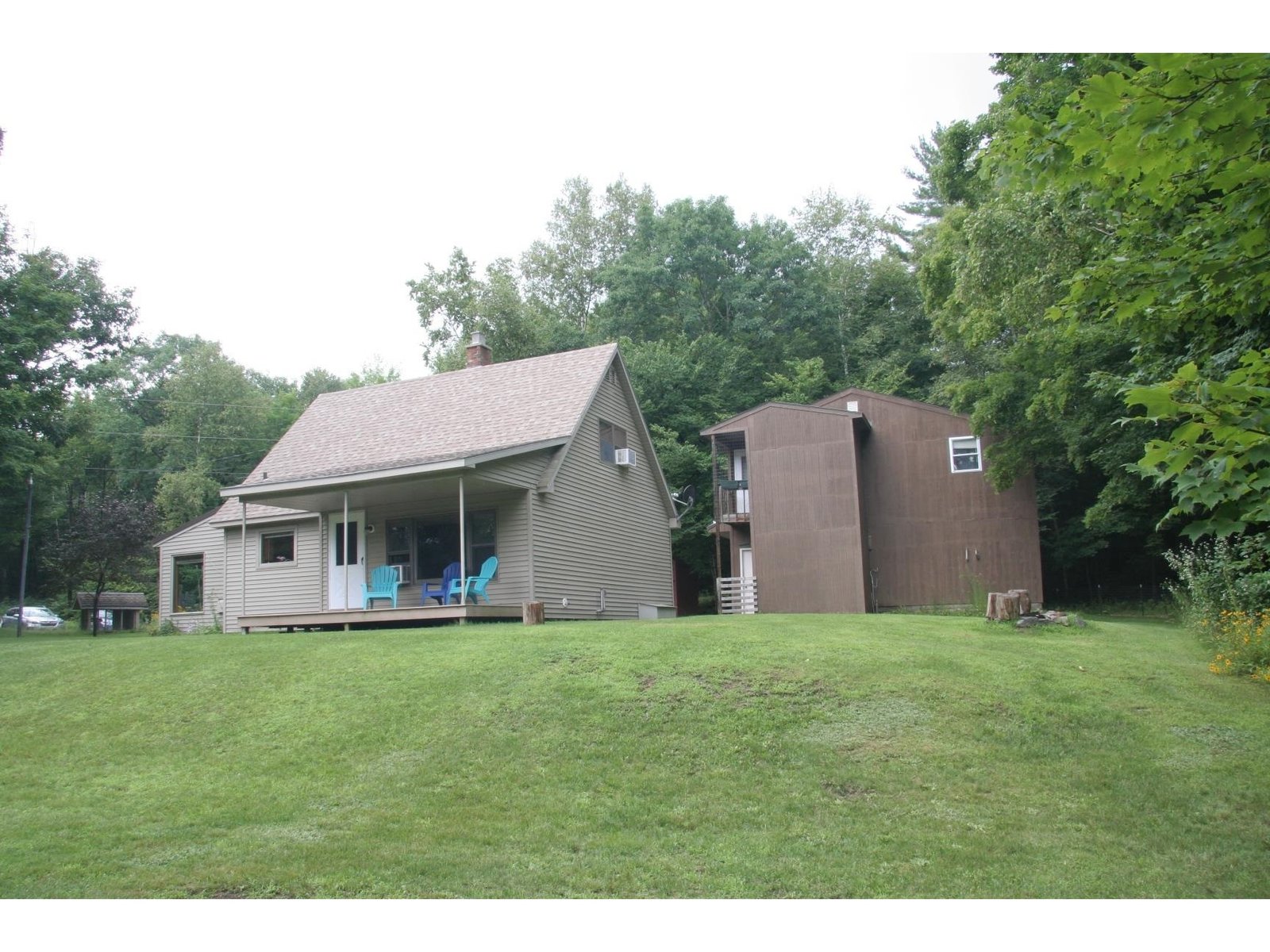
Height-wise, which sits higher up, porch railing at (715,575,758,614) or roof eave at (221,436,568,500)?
roof eave at (221,436,568,500)

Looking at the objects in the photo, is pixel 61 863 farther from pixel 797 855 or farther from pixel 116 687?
pixel 116 687

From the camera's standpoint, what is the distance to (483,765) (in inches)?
321

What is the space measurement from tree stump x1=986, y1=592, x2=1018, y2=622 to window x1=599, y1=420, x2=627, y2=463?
878 centimetres

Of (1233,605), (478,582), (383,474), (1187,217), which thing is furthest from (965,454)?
(1187,217)

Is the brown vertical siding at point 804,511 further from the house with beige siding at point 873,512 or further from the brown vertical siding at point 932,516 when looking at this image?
the brown vertical siding at point 932,516

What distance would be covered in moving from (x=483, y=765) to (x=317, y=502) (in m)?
12.6

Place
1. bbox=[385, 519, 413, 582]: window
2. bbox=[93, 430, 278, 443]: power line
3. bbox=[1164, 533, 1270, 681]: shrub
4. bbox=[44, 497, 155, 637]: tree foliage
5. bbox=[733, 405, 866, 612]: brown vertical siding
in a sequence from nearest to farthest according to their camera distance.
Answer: bbox=[1164, 533, 1270, 681]: shrub → bbox=[385, 519, 413, 582]: window → bbox=[733, 405, 866, 612]: brown vertical siding → bbox=[44, 497, 155, 637]: tree foliage → bbox=[93, 430, 278, 443]: power line

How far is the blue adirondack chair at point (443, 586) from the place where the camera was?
17.2 metres

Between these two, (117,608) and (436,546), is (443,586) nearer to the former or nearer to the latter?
(436,546)

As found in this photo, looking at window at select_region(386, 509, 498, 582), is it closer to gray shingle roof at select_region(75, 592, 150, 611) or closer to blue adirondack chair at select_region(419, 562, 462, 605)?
blue adirondack chair at select_region(419, 562, 462, 605)

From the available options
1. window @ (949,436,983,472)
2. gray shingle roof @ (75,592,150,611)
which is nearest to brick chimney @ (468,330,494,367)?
window @ (949,436,983,472)

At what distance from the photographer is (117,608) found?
2906 centimetres

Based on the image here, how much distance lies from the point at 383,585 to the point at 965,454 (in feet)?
47.5

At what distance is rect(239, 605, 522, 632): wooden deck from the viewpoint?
15.9 metres
